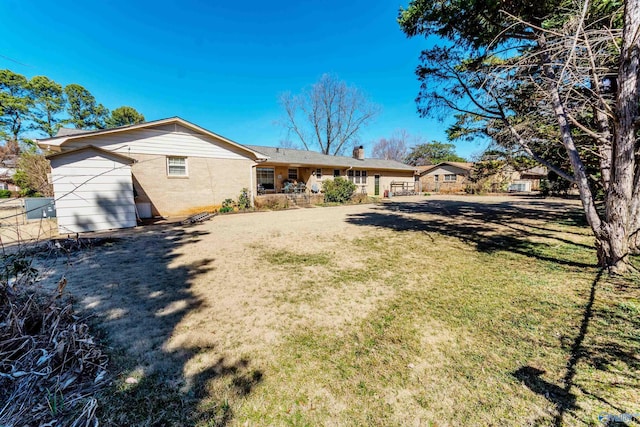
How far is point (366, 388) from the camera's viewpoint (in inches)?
81.3

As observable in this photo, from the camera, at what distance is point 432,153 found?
47.4m

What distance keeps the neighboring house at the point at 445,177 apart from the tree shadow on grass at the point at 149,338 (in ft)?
103

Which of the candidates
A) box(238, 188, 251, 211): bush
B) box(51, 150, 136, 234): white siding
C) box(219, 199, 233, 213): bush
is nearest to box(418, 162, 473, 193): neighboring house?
box(238, 188, 251, 211): bush

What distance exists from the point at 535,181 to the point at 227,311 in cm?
4092

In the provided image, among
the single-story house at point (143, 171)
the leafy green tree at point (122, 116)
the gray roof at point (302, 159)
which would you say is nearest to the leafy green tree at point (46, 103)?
the leafy green tree at point (122, 116)

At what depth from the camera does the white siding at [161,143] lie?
9.95 metres

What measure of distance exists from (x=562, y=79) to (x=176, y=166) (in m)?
13.2

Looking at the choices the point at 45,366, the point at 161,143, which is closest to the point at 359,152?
the point at 161,143

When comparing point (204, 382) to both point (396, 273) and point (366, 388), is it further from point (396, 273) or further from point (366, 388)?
point (396, 273)

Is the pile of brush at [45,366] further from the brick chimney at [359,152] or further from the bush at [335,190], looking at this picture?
the brick chimney at [359,152]

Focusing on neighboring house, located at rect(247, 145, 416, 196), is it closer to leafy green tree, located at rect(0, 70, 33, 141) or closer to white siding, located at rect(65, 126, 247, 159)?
white siding, located at rect(65, 126, 247, 159)

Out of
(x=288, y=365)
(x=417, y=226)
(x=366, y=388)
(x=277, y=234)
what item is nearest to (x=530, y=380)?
(x=366, y=388)

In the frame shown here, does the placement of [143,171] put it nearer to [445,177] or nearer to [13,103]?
[13,103]

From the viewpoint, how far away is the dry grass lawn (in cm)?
188
